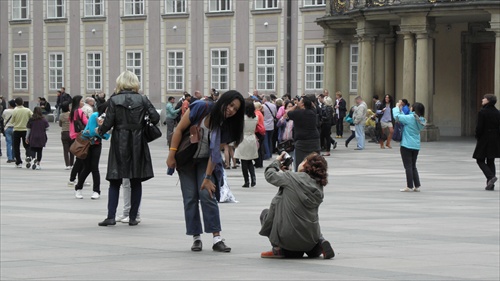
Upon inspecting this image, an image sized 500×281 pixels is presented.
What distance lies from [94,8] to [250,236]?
157ft

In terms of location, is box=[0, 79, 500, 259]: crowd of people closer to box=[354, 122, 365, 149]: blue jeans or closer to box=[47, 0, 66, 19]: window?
box=[354, 122, 365, 149]: blue jeans

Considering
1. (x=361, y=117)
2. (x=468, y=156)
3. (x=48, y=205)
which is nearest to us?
(x=48, y=205)

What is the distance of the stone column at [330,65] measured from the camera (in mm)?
49562

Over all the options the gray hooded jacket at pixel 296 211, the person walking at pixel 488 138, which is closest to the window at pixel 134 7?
the person walking at pixel 488 138

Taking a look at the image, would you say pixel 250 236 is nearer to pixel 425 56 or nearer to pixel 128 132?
pixel 128 132

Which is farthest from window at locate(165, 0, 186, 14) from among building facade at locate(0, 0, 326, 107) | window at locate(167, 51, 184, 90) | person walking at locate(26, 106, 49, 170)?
person walking at locate(26, 106, 49, 170)

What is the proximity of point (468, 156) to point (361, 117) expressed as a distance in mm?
4708

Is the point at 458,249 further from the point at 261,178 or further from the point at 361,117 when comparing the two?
the point at 361,117

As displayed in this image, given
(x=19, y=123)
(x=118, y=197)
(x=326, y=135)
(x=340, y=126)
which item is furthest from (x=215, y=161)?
(x=340, y=126)

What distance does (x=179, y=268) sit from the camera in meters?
11.7

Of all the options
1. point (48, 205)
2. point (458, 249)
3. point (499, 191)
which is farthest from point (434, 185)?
point (458, 249)

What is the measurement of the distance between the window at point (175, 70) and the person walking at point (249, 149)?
3205 centimetres

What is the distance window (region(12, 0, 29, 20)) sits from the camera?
64.4m

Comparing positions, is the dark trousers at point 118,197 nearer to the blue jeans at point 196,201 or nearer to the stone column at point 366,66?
the blue jeans at point 196,201
